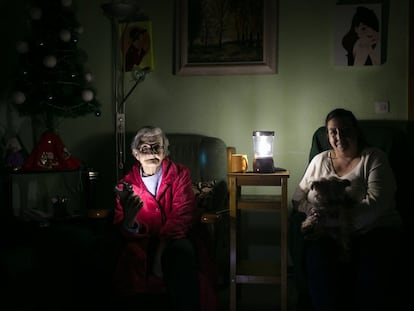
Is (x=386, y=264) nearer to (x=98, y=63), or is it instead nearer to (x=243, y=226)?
(x=243, y=226)

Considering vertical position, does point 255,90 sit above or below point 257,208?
above

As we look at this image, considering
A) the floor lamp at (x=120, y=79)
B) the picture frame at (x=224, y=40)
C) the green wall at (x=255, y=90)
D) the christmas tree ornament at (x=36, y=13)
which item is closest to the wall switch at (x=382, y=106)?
the green wall at (x=255, y=90)

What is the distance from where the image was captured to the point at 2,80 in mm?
3434

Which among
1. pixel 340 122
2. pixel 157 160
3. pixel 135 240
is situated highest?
pixel 340 122

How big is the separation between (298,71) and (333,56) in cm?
24

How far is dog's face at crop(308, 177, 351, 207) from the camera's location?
2307mm

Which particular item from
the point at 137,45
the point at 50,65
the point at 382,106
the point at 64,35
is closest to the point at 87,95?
the point at 50,65

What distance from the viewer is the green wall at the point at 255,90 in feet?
10.2

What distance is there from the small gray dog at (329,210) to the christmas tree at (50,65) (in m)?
1.66

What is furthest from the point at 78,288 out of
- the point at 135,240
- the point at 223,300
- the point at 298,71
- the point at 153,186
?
the point at 298,71

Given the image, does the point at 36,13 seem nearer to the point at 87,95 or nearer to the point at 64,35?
the point at 64,35

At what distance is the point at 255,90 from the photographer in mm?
3223

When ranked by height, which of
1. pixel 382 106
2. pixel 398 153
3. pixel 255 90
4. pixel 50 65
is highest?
pixel 50 65

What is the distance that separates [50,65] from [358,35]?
6.46ft
